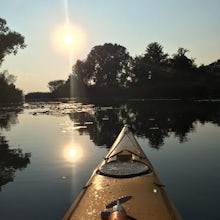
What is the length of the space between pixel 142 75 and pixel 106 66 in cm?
1374

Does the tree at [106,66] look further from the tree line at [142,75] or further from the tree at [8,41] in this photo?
the tree at [8,41]

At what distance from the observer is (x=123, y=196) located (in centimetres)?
522

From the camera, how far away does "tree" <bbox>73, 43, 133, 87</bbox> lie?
90.6m

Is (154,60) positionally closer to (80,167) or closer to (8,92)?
(8,92)

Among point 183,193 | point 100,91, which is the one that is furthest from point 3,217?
point 100,91

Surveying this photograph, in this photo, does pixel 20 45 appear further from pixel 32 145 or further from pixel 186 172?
pixel 186 172

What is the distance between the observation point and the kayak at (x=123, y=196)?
14.9 feet

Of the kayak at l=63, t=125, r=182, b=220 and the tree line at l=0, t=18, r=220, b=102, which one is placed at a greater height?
the tree line at l=0, t=18, r=220, b=102

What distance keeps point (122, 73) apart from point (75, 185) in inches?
3289

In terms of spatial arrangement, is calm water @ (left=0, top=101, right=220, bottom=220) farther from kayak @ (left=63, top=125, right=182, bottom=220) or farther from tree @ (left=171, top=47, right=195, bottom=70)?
tree @ (left=171, top=47, right=195, bottom=70)

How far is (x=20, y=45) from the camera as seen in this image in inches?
2325

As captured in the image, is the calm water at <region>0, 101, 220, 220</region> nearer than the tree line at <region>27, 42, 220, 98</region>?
Yes

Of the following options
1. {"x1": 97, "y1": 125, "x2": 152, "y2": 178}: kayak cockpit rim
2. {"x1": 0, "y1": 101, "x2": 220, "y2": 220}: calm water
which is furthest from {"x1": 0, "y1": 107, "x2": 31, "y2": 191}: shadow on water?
{"x1": 97, "y1": 125, "x2": 152, "y2": 178}: kayak cockpit rim

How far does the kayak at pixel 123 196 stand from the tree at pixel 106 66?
82117mm
